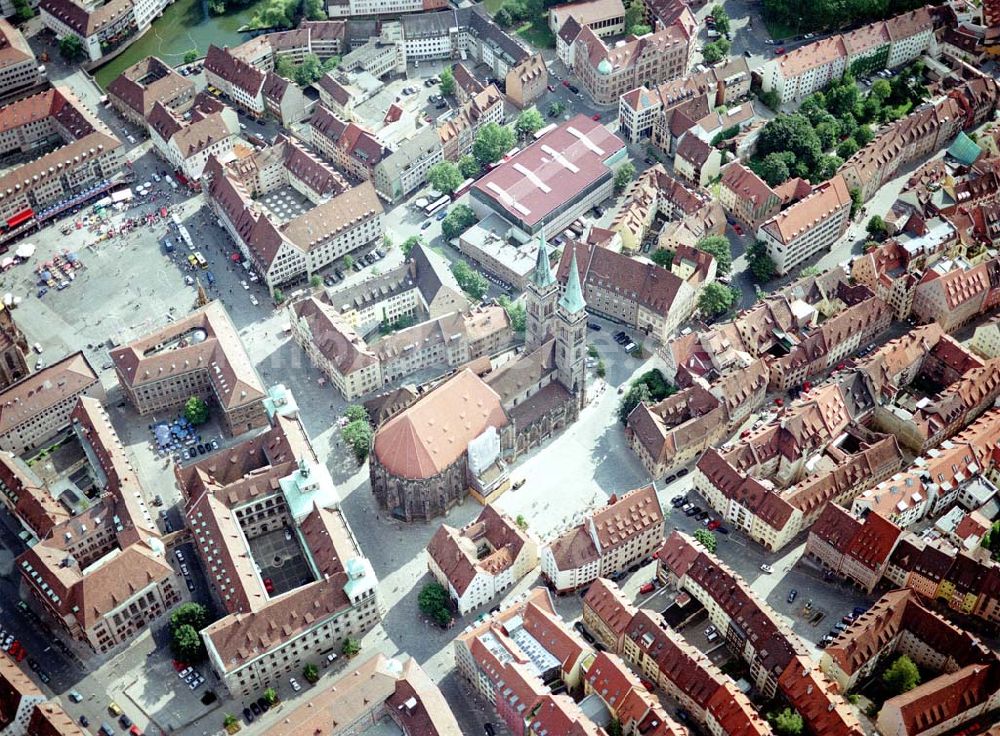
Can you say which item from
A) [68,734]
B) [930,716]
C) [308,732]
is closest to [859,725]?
[930,716]

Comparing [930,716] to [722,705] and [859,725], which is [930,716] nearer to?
[859,725]

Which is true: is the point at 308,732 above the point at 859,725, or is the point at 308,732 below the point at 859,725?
above

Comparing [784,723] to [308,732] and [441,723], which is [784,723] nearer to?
[441,723]

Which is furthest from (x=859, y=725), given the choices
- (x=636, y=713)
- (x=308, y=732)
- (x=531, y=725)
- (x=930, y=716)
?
(x=308, y=732)

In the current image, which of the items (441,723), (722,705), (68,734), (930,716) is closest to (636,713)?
(722,705)

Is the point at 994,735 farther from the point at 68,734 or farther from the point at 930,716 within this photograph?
the point at 68,734

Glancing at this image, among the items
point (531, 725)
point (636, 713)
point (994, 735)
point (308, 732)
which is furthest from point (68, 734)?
point (994, 735)
